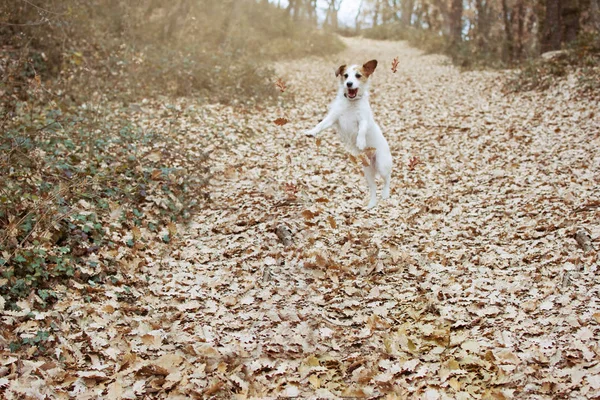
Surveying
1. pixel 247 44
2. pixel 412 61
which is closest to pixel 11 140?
pixel 247 44

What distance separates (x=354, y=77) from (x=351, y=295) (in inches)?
102

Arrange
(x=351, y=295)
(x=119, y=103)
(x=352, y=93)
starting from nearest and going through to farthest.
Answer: (x=351, y=295) < (x=352, y=93) < (x=119, y=103)

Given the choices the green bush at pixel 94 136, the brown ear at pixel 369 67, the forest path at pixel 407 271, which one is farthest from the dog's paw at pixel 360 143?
the green bush at pixel 94 136

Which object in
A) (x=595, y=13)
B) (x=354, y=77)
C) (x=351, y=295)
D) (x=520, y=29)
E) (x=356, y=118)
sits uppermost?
(x=520, y=29)

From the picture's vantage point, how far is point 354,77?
20.4 ft

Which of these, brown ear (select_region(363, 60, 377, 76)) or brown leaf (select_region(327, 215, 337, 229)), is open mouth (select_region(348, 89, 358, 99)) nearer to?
brown ear (select_region(363, 60, 377, 76))

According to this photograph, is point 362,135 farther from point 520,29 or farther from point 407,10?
point 407,10

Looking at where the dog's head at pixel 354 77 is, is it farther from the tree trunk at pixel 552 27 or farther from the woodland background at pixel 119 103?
the tree trunk at pixel 552 27

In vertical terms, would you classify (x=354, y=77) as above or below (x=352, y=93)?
above

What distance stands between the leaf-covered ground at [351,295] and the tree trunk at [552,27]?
8.82m

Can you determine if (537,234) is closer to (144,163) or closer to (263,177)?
(263,177)

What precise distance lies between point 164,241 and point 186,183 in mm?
1781

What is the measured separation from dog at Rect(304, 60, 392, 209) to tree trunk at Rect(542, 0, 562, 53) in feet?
49.2

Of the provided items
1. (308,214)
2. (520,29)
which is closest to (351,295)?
(308,214)
